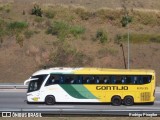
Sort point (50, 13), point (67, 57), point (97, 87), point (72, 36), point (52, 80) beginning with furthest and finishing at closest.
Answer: point (50, 13) → point (72, 36) → point (67, 57) → point (52, 80) → point (97, 87)

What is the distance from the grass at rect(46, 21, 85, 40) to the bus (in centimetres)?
2170

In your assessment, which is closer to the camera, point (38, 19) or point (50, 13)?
point (38, 19)

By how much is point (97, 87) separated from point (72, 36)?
22939mm

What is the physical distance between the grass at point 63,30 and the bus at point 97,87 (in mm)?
21697

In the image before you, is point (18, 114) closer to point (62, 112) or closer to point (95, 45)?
point (62, 112)

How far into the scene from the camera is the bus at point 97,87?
34.3 meters

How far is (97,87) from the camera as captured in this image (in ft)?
113

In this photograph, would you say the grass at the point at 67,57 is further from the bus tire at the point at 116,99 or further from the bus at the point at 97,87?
the bus tire at the point at 116,99

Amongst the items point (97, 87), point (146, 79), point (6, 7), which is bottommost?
point (97, 87)

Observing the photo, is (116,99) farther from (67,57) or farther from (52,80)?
(67,57)

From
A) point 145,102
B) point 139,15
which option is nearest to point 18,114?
point 145,102

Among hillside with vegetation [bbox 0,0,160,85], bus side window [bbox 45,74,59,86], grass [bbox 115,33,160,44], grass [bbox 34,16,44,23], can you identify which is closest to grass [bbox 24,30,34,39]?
hillside with vegetation [bbox 0,0,160,85]

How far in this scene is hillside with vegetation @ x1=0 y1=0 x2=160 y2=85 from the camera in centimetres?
5228

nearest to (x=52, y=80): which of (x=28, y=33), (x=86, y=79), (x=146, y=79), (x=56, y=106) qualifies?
(x=56, y=106)
